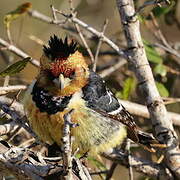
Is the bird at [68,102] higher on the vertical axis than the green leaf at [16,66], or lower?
lower

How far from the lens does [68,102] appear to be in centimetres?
369

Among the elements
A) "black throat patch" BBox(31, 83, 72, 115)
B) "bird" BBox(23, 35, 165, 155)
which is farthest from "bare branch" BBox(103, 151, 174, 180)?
"black throat patch" BBox(31, 83, 72, 115)

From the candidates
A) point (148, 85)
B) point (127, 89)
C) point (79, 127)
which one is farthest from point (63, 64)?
point (127, 89)

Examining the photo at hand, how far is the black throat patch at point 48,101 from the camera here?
12.0 ft

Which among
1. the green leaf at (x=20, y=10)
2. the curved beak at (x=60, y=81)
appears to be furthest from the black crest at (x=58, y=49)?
the green leaf at (x=20, y=10)

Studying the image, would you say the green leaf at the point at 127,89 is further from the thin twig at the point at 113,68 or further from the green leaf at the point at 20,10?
the green leaf at the point at 20,10

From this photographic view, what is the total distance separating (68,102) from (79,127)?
7.7 inches

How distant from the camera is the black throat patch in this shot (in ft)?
12.0

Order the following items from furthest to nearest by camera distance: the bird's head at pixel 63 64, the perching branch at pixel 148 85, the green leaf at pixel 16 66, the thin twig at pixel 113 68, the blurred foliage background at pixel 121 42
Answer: the thin twig at pixel 113 68 → the blurred foliage background at pixel 121 42 → the perching branch at pixel 148 85 → the bird's head at pixel 63 64 → the green leaf at pixel 16 66

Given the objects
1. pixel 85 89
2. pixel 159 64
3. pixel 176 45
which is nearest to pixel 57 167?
pixel 85 89

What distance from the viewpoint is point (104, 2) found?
22.3ft

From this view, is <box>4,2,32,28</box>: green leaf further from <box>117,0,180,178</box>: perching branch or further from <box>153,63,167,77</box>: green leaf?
<box>153,63,167,77</box>: green leaf

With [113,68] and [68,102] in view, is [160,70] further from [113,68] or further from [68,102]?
[68,102]

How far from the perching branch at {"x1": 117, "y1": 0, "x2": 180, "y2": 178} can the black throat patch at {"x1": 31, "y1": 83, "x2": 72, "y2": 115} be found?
0.65 metres
